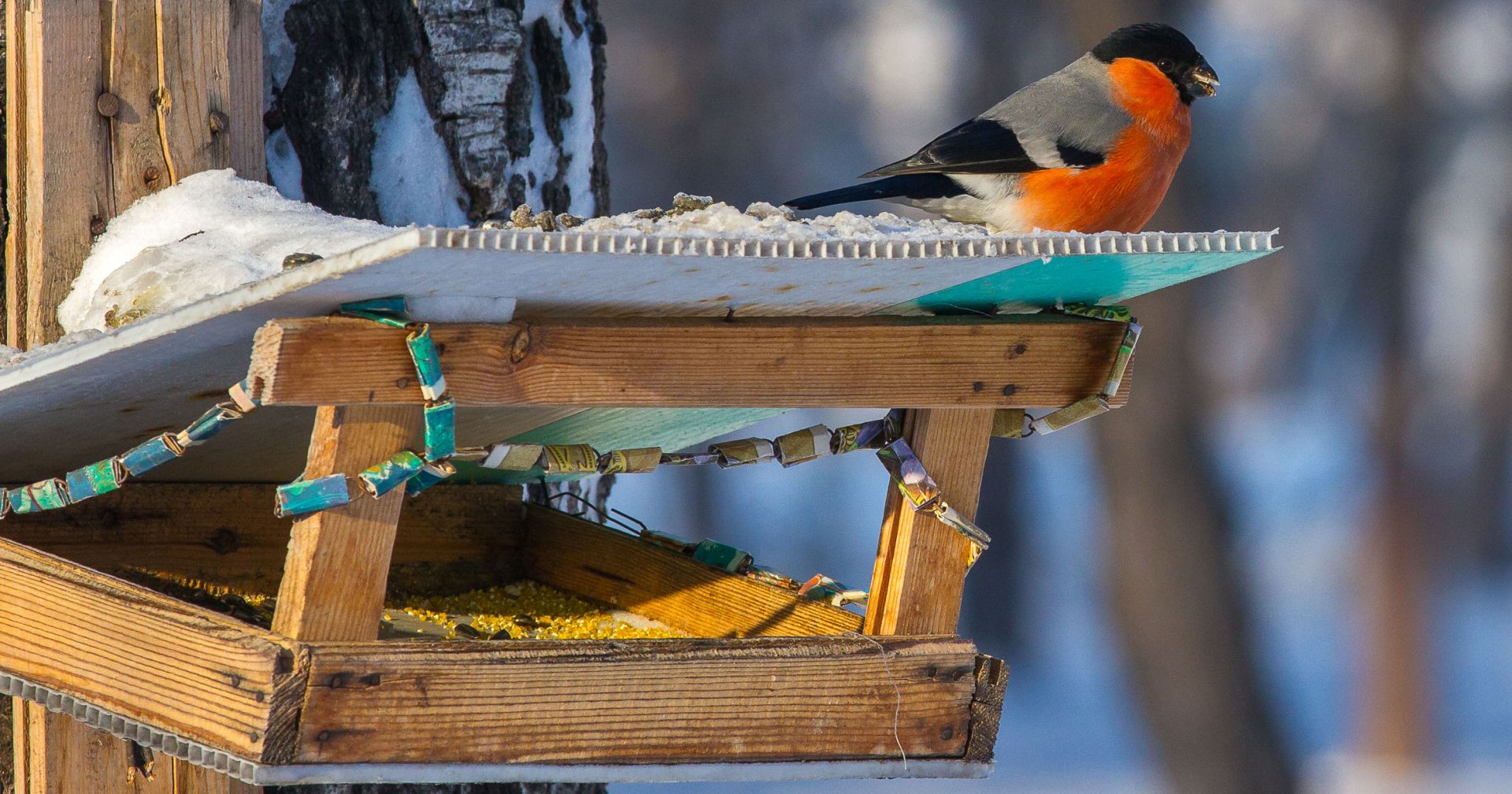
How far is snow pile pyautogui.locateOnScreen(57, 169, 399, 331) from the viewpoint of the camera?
1862 millimetres

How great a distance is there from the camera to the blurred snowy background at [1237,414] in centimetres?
632

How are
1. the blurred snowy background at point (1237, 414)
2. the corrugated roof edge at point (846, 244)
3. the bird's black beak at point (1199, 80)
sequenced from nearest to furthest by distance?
the corrugated roof edge at point (846, 244) < the bird's black beak at point (1199, 80) < the blurred snowy background at point (1237, 414)

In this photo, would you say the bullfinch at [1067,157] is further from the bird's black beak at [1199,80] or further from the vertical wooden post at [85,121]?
the vertical wooden post at [85,121]

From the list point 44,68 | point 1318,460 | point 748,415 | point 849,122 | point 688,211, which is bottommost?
point 748,415

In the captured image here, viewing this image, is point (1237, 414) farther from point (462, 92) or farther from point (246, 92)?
point (246, 92)

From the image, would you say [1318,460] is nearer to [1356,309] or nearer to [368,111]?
[1356,309]

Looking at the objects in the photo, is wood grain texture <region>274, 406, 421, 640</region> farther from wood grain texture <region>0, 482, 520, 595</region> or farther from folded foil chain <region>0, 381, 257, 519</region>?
wood grain texture <region>0, 482, 520, 595</region>

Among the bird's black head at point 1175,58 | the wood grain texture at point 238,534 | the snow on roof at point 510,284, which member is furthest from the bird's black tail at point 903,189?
the wood grain texture at point 238,534

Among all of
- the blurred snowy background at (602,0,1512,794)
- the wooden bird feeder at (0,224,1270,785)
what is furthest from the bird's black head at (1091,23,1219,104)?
the blurred snowy background at (602,0,1512,794)

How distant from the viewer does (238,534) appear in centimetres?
223

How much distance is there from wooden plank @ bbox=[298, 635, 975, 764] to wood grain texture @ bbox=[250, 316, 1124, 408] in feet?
0.94

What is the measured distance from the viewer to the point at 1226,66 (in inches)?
355

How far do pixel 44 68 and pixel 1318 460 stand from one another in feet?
32.3

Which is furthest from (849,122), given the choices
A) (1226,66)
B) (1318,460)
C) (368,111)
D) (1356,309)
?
(368,111)
